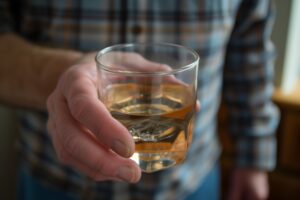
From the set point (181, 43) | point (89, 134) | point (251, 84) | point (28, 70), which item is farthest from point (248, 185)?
point (89, 134)

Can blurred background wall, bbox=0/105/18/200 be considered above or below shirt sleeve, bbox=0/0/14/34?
below

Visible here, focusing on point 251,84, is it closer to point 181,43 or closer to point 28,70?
point 181,43

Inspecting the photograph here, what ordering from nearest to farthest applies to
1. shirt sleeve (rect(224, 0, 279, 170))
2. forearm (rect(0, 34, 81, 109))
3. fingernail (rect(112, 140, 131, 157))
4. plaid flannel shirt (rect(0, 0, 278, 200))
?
fingernail (rect(112, 140, 131, 157)) → forearm (rect(0, 34, 81, 109)) → plaid flannel shirt (rect(0, 0, 278, 200)) → shirt sleeve (rect(224, 0, 279, 170))

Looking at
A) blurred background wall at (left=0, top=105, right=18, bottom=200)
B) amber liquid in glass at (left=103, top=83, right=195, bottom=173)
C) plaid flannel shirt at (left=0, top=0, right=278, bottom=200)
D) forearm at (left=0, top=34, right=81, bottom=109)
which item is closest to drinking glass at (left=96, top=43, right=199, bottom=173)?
amber liquid in glass at (left=103, top=83, right=195, bottom=173)

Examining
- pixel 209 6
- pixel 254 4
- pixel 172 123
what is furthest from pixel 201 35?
pixel 172 123

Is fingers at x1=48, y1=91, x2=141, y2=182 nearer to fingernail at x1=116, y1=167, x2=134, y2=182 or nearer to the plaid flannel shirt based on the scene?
fingernail at x1=116, y1=167, x2=134, y2=182

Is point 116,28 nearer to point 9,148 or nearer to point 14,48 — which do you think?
point 14,48
